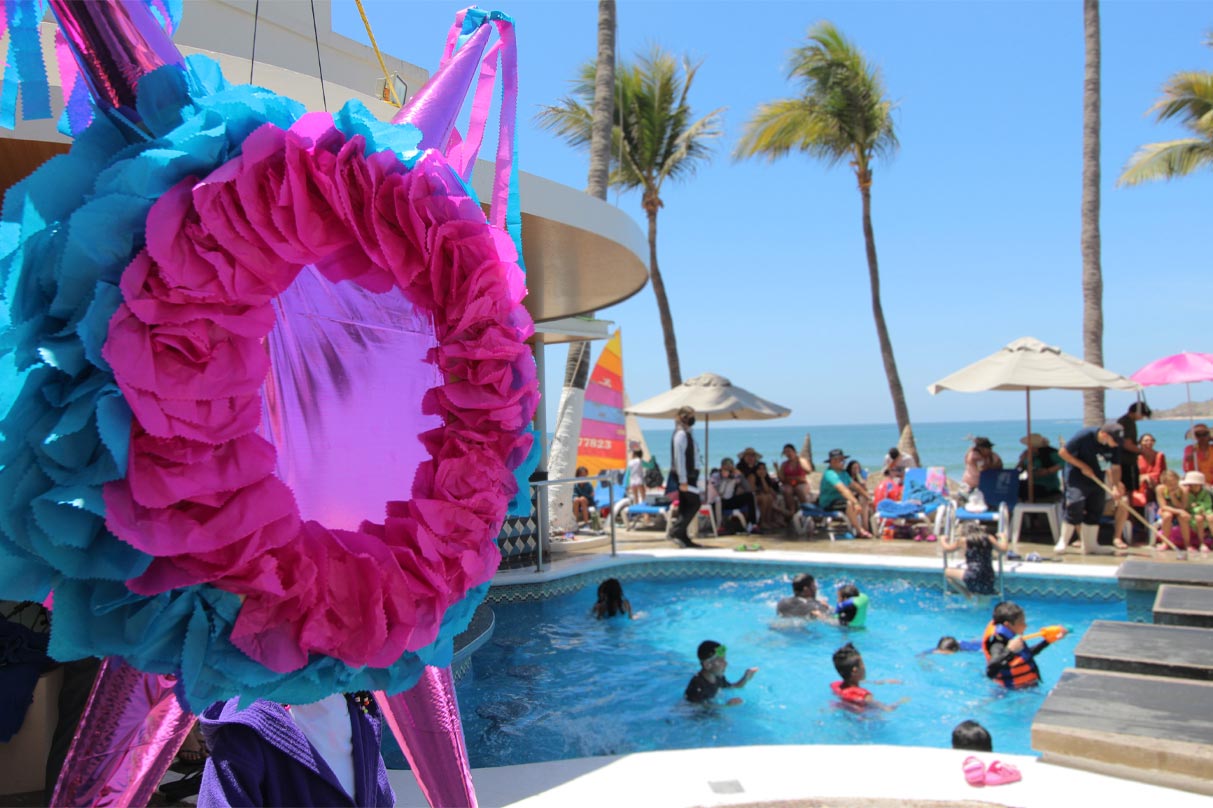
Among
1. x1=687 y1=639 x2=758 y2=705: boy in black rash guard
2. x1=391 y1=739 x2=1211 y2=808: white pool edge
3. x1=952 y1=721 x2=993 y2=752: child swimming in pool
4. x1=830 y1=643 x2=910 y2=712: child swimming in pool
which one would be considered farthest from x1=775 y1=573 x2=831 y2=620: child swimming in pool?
x1=391 y1=739 x2=1211 y2=808: white pool edge

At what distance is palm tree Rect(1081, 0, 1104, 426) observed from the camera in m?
16.0

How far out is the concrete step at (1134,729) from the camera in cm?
414

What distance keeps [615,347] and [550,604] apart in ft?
33.2

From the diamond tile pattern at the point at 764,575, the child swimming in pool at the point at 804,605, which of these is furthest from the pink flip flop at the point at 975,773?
the diamond tile pattern at the point at 764,575

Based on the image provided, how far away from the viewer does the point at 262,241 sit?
143 cm

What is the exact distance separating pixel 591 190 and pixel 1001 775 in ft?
38.9

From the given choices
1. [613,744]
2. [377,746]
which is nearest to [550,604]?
[613,744]

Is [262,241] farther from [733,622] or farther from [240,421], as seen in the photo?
[733,622]

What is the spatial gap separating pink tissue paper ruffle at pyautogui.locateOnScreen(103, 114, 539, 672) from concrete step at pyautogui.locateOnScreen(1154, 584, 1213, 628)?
6707 mm

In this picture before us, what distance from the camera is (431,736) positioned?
2021 millimetres

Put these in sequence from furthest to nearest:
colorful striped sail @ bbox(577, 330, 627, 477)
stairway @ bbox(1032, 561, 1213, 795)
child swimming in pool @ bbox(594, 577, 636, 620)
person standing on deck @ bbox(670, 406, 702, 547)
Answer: colorful striped sail @ bbox(577, 330, 627, 477) < person standing on deck @ bbox(670, 406, 702, 547) < child swimming in pool @ bbox(594, 577, 636, 620) < stairway @ bbox(1032, 561, 1213, 795)

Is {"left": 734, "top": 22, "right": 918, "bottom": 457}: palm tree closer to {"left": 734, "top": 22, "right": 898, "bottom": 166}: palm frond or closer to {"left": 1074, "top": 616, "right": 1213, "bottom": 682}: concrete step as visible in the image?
{"left": 734, "top": 22, "right": 898, "bottom": 166}: palm frond

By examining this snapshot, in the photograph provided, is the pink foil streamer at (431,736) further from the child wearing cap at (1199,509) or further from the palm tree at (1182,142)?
the palm tree at (1182,142)

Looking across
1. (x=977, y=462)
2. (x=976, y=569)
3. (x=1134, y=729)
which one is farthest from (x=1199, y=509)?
(x=1134, y=729)
